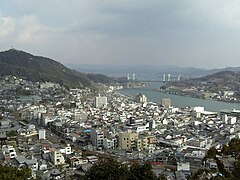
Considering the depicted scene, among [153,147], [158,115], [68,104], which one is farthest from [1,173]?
Result: [68,104]

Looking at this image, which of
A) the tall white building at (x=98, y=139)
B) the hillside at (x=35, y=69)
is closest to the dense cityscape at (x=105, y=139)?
the tall white building at (x=98, y=139)

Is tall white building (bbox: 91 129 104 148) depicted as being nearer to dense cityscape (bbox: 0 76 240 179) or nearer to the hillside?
dense cityscape (bbox: 0 76 240 179)

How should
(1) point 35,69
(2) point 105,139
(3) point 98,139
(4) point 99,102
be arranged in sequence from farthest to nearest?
(1) point 35,69
(4) point 99,102
(3) point 98,139
(2) point 105,139

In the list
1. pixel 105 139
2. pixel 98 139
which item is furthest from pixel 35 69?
pixel 105 139

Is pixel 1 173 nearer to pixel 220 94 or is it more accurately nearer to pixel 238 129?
pixel 238 129

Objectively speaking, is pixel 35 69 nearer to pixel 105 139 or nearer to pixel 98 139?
pixel 98 139

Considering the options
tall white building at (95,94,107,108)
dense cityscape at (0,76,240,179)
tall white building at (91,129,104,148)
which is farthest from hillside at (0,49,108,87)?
tall white building at (91,129,104,148)

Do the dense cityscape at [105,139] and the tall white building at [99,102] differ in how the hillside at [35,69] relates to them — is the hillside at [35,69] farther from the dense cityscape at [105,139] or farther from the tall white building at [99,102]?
the dense cityscape at [105,139]

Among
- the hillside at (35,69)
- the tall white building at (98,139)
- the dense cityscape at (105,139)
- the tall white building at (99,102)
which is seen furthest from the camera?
the hillside at (35,69)

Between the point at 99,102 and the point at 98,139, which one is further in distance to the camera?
the point at 99,102
